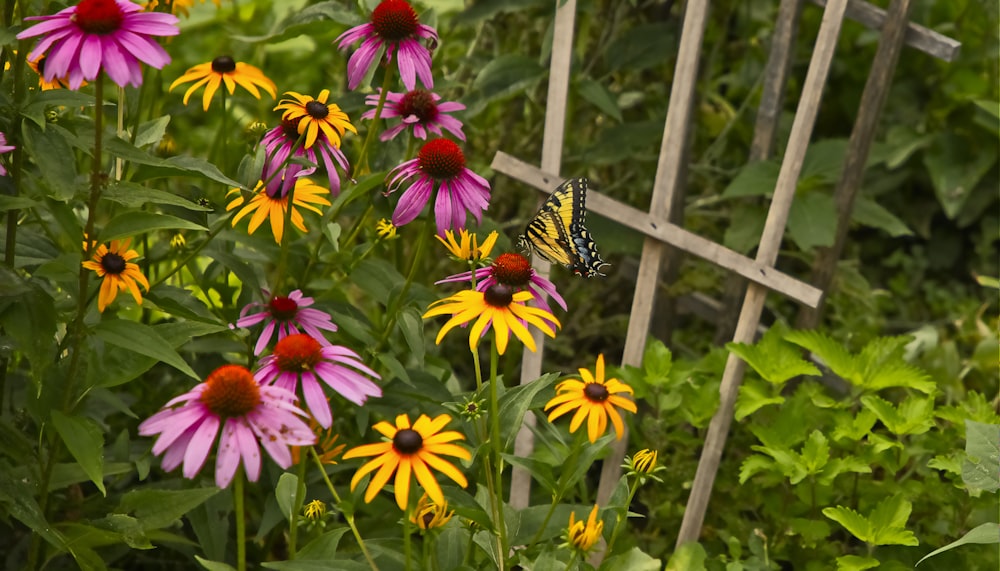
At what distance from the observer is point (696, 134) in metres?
3.21

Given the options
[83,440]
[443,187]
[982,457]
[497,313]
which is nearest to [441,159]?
[443,187]

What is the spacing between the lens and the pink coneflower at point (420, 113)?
1.89 meters

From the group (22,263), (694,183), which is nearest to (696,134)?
(694,183)

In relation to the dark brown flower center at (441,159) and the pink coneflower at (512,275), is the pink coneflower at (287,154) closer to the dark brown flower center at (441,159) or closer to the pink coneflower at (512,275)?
the dark brown flower center at (441,159)

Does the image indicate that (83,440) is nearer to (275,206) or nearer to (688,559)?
(275,206)

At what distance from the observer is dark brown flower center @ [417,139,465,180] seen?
5.26 feet

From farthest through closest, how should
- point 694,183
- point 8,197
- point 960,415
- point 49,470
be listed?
point 694,183 < point 960,415 < point 49,470 < point 8,197

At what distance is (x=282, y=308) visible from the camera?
5.35 ft

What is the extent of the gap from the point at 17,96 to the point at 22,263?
0.29 metres

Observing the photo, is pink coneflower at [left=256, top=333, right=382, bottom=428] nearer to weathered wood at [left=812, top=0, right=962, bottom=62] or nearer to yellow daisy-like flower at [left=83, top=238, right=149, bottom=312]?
yellow daisy-like flower at [left=83, top=238, right=149, bottom=312]

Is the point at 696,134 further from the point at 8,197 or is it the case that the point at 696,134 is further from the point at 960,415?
the point at 8,197

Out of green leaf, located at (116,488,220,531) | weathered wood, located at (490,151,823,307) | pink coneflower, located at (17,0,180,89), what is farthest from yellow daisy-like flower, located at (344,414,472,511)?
weathered wood, located at (490,151,823,307)

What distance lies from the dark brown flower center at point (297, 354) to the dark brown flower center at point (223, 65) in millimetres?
788

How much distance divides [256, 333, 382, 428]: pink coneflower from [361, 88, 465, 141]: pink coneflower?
69 cm
